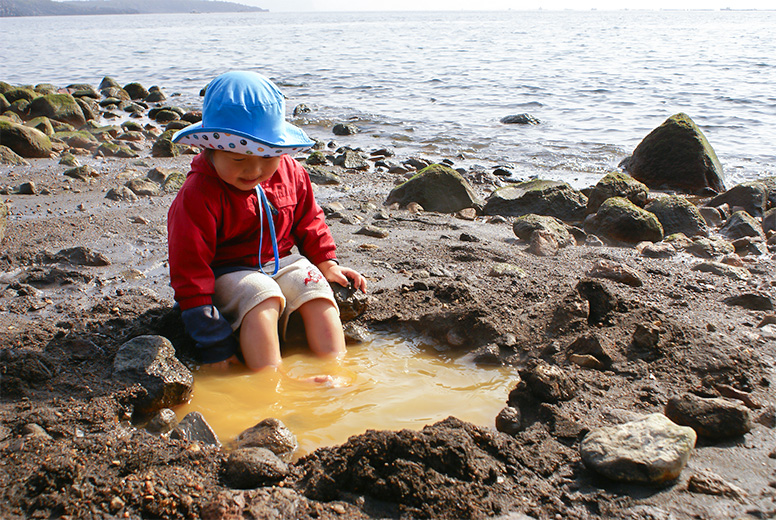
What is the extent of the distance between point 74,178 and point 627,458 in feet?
19.7

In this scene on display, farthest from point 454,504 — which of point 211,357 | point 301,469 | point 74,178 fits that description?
point 74,178

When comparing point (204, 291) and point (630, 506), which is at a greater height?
point (204, 291)

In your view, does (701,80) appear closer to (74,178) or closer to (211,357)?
(74,178)

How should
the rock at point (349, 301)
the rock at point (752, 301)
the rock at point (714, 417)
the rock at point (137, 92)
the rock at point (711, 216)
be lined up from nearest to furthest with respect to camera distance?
the rock at point (714, 417)
the rock at point (349, 301)
the rock at point (752, 301)
the rock at point (711, 216)
the rock at point (137, 92)

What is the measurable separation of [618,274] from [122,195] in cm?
423

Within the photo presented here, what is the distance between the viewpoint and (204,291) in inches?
108

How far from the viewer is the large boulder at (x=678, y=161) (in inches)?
291

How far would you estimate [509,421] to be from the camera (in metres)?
2.28

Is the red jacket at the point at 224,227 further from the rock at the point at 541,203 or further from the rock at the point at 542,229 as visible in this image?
the rock at the point at 541,203

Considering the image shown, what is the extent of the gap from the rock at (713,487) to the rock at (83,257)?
11.4 ft

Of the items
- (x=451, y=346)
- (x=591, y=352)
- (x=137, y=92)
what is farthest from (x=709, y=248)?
(x=137, y=92)

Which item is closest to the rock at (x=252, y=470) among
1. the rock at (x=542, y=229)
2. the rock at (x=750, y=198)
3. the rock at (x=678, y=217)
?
the rock at (x=542, y=229)

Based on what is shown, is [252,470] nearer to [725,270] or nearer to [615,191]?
[725,270]

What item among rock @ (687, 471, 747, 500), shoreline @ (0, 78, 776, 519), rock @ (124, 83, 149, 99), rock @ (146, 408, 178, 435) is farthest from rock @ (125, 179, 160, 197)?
rock @ (124, 83, 149, 99)
